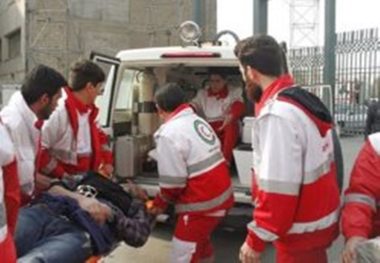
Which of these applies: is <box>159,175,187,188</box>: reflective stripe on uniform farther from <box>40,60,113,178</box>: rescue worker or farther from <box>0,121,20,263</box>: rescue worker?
<box>0,121,20,263</box>: rescue worker

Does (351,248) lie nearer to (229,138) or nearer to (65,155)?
(65,155)

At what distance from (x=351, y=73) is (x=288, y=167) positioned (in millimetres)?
13402

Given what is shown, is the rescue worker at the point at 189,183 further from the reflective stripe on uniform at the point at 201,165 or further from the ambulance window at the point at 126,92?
the ambulance window at the point at 126,92

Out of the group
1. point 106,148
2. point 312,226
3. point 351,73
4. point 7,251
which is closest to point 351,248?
point 312,226

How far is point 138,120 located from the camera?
705cm

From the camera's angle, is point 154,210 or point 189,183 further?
point 154,210

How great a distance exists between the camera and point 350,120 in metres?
16.0

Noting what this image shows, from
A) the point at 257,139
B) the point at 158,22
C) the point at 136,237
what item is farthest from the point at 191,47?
the point at 158,22

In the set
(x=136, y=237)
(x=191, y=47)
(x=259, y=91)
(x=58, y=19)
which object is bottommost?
(x=136, y=237)

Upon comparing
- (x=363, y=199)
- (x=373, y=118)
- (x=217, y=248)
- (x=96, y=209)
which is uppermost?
(x=373, y=118)


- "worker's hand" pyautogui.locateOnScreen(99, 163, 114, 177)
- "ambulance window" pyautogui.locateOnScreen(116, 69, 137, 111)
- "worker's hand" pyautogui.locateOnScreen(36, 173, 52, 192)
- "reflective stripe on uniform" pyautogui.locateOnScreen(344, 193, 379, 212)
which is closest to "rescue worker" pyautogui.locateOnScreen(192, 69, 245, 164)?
"ambulance window" pyautogui.locateOnScreen(116, 69, 137, 111)

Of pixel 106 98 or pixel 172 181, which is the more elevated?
pixel 106 98

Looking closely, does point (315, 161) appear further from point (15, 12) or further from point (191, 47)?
point (15, 12)

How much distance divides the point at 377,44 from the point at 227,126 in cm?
844
